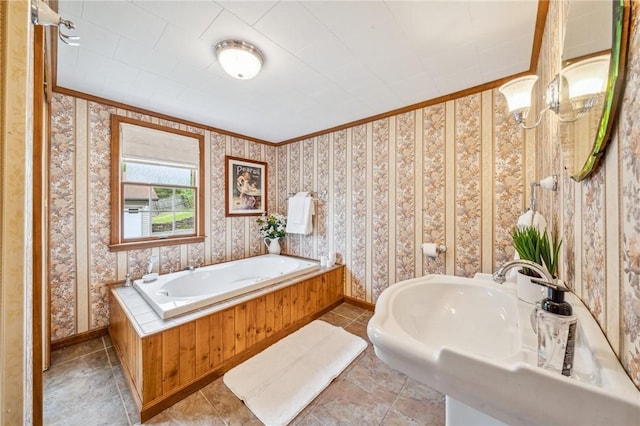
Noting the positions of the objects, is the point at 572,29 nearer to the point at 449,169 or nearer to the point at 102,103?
the point at 449,169

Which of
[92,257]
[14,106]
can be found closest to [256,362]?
[92,257]

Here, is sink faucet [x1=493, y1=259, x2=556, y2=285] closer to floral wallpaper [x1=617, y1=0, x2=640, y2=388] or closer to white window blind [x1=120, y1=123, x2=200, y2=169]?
floral wallpaper [x1=617, y1=0, x2=640, y2=388]

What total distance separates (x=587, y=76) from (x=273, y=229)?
10.5ft

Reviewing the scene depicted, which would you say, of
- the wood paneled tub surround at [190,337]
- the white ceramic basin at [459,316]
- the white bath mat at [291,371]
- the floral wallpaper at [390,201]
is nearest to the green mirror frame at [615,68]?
the floral wallpaper at [390,201]

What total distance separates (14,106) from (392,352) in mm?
996

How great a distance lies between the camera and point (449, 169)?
2205 mm

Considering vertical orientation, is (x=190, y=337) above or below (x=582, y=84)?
below

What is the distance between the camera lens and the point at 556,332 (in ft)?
1.91

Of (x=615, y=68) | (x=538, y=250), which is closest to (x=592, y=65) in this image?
(x=615, y=68)

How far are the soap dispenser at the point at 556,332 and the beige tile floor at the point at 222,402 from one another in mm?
1125

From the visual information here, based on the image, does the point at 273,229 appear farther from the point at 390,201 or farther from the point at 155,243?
the point at 390,201

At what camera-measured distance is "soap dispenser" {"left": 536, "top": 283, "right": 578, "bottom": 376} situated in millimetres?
558

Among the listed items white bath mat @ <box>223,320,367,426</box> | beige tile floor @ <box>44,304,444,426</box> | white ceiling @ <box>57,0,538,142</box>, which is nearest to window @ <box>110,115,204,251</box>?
white ceiling @ <box>57,0,538,142</box>

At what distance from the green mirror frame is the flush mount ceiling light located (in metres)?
1.62
